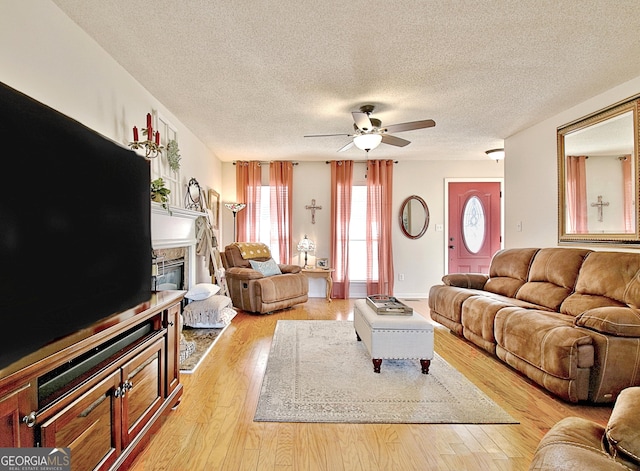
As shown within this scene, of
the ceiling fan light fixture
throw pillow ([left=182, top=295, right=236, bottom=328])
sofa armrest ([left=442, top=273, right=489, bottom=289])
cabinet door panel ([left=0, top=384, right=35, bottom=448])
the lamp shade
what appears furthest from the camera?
the lamp shade

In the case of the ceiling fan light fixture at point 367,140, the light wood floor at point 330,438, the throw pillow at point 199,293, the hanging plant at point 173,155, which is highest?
the ceiling fan light fixture at point 367,140

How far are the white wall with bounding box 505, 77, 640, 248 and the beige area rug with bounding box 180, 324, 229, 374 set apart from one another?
3851 mm

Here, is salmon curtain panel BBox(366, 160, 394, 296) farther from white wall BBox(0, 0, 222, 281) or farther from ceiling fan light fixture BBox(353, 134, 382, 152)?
white wall BBox(0, 0, 222, 281)

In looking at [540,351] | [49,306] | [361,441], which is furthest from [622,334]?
[49,306]

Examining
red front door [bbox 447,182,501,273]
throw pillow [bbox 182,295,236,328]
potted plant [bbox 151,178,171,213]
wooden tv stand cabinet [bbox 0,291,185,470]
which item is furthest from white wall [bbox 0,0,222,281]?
red front door [bbox 447,182,501,273]

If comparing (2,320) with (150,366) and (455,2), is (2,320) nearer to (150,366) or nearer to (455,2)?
(150,366)

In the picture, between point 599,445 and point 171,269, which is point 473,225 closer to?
point 171,269

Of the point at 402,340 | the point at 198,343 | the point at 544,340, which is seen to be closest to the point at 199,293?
the point at 198,343

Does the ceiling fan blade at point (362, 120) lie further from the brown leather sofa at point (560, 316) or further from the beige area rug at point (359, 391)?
the beige area rug at point (359, 391)

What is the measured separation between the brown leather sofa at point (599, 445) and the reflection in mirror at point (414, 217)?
5057mm

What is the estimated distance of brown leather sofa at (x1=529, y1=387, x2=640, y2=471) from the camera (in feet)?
2.63

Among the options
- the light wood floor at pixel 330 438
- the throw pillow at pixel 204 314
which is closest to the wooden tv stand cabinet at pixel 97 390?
the light wood floor at pixel 330 438

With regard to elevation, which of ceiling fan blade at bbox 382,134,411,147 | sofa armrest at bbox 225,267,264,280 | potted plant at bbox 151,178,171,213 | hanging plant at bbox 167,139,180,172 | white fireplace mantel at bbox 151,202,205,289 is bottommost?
sofa armrest at bbox 225,267,264,280

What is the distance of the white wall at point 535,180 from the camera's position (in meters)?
3.64
